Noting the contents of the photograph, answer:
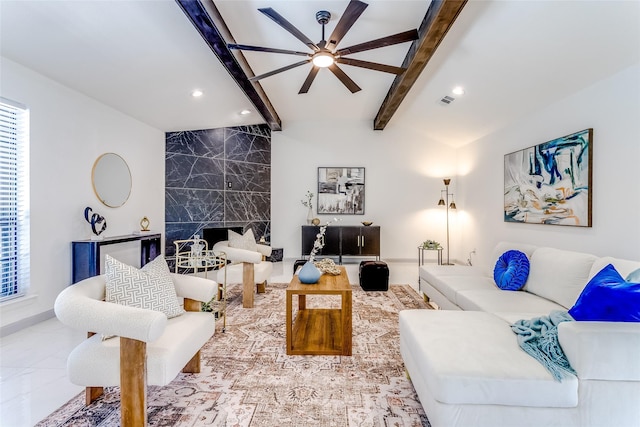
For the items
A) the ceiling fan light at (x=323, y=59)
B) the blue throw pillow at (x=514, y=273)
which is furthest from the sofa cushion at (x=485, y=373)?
the ceiling fan light at (x=323, y=59)

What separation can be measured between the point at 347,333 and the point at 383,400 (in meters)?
0.65

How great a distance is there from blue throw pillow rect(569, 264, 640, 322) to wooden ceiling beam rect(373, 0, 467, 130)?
7.16ft

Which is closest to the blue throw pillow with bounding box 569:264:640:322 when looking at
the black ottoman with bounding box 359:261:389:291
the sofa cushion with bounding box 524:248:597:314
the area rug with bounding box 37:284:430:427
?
the sofa cushion with bounding box 524:248:597:314

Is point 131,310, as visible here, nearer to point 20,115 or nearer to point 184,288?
point 184,288

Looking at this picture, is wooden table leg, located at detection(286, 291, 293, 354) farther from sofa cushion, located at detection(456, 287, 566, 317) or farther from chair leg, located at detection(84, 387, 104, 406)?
sofa cushion, located at detection(456, 287, 566, 317)

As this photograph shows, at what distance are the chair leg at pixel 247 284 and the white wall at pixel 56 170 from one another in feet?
6.50

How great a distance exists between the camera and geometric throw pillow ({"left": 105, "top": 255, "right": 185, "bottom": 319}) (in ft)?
6.09

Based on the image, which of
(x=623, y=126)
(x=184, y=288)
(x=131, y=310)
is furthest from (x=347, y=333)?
(x=623, y=126)

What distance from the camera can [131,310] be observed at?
1.55m

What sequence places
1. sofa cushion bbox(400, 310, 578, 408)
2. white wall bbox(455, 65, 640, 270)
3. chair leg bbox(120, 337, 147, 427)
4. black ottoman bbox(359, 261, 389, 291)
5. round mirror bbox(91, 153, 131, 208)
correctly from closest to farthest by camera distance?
sofa cushion bbox(400, 310, 578, 408) → chair leg bbox(120, 337, 147, 427) → white wall bbox(455, 65, 640, 270) → round mirror bbox(91, 153, 131, 208) → black ottoman bbox(359, 261, 389, 291)

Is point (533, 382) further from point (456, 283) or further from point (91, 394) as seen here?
point (91, 394)

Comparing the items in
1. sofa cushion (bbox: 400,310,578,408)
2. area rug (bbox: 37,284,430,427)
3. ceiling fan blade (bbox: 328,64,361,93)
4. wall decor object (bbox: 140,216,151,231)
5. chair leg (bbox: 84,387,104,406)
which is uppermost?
ceiling fan blade (bbox: 328,64,361,93)

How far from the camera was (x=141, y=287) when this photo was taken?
1938 mm

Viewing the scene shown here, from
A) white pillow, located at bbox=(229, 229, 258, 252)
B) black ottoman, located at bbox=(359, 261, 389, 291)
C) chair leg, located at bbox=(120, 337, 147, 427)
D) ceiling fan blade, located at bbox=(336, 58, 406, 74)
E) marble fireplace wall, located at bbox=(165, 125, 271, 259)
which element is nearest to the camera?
chair leg, located at bbox=(120, 337, 147, 427)
